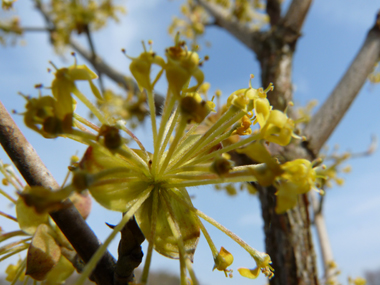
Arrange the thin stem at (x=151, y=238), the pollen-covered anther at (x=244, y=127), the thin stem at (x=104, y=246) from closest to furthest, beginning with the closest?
the thin stem at (x=104, y=246)
the thin stem at (x=151, y=238)
the pollen-covered anther at (x=244, y=127)

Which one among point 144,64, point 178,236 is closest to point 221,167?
point 178,236

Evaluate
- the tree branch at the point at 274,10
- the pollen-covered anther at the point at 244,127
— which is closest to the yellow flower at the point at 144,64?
the pollen-covered anther at the point at 244,127

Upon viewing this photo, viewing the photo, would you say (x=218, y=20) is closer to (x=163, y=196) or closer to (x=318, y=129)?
(x=318, y=129)

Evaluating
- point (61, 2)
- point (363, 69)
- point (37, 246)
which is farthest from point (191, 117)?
point (61, 2)

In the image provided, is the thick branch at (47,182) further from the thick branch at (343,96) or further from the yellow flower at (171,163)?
the thick branch at (343,96)

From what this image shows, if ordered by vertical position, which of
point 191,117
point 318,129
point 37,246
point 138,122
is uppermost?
point 138,122

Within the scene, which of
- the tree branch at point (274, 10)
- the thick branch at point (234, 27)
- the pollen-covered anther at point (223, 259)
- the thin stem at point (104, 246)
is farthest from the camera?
the tree branch at point (274, 10)
